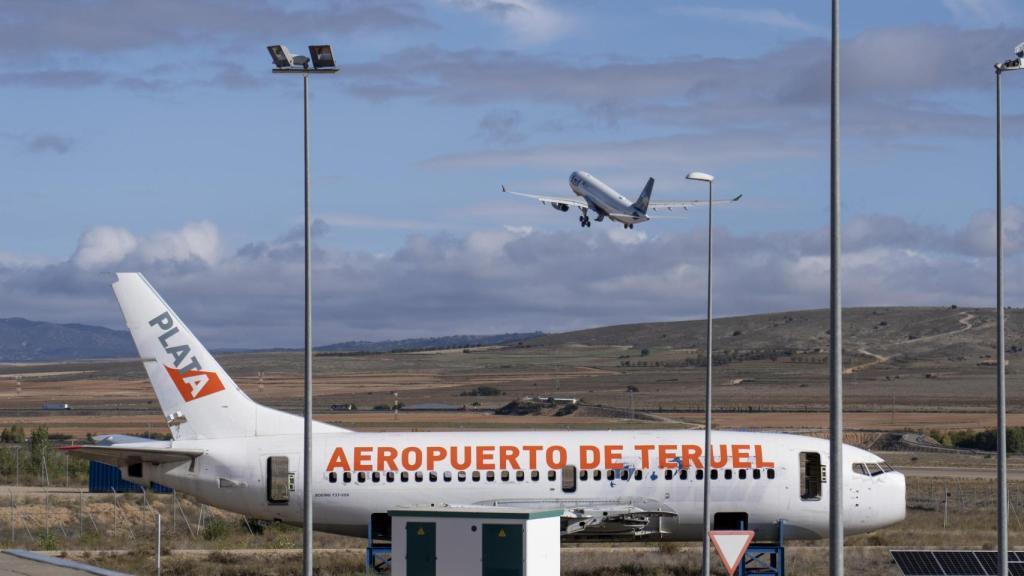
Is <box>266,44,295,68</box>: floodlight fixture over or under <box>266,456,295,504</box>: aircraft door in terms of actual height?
over

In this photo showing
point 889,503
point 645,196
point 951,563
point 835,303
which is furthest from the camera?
point 645,196

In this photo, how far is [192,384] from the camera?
157 ft

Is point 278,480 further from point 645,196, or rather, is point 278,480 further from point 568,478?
point 645,196

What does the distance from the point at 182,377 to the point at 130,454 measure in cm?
287

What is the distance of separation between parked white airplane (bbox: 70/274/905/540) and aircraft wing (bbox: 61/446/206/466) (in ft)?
0.24

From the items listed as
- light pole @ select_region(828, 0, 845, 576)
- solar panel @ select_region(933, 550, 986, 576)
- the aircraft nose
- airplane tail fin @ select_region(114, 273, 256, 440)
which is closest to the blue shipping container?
airplane tail fin @ select_region(114, 273, 256, 440)

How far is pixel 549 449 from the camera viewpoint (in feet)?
156

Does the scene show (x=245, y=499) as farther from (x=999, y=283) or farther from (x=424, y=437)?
(x=999, y=283)

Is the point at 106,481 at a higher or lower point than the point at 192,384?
lower

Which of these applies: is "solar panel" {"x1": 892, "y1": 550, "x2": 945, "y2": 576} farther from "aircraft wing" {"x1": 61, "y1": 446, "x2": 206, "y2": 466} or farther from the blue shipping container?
the blue shipping container

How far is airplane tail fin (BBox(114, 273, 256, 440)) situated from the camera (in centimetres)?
4794

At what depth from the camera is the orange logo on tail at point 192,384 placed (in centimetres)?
4791

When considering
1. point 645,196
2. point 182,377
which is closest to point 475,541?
point 182,377

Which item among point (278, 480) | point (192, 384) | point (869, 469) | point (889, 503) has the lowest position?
point (889, 503)
